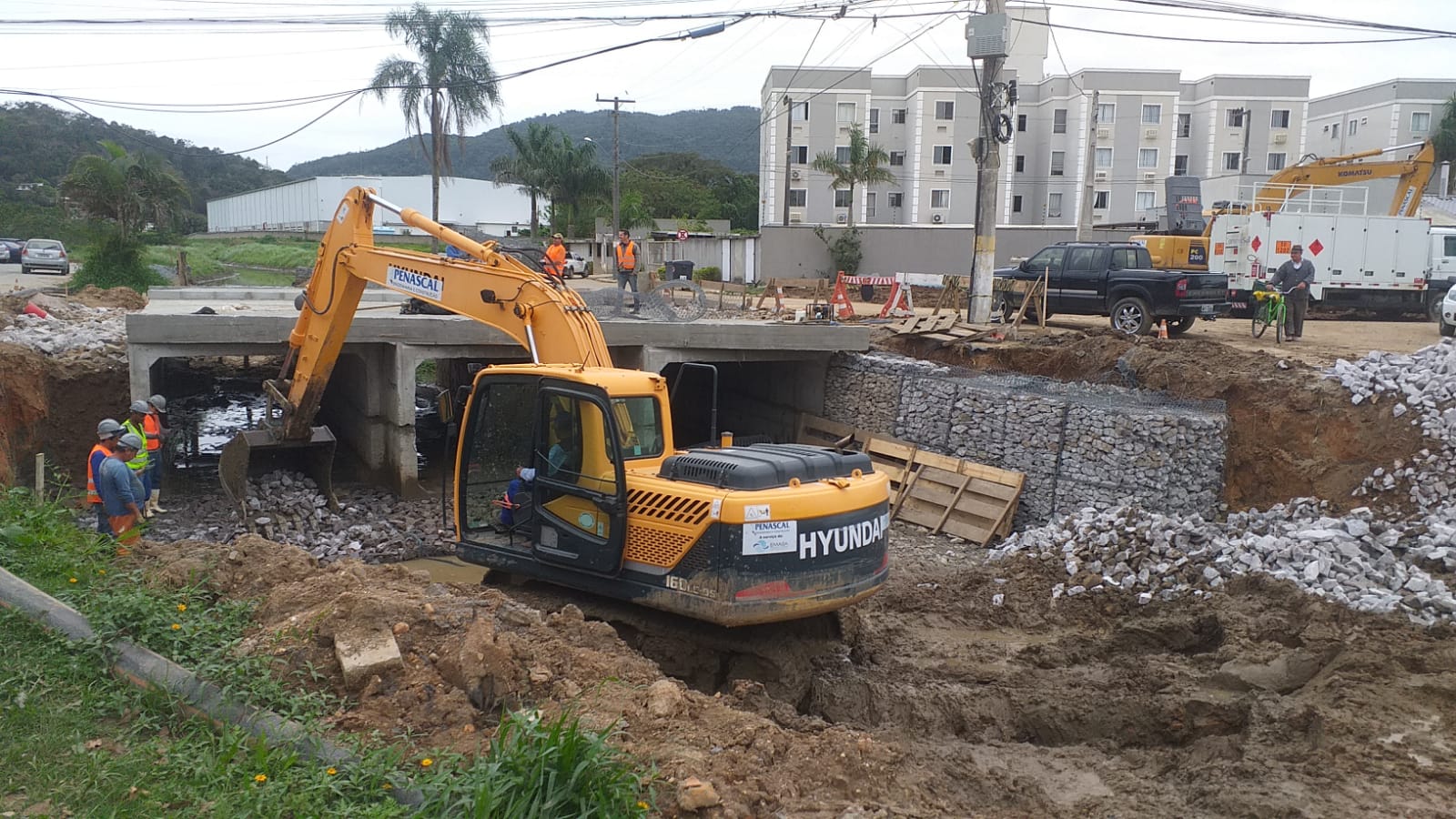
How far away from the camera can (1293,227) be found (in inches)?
833

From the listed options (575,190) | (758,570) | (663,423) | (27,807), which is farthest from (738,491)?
(575,190)

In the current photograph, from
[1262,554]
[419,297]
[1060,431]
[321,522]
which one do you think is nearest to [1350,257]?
[1060,431]

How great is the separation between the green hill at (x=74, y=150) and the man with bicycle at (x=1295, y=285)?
53.6m

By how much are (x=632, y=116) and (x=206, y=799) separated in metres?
176

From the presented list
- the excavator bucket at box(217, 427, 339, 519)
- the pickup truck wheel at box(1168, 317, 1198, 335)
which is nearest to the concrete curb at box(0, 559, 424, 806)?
the excavator bucket at box(217, 427, 339, 519)

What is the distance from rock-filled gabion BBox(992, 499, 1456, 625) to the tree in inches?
1951

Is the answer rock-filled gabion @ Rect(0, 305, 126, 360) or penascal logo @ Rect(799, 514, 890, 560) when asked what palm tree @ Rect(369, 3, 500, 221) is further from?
penascal logo @ Rect(799, 514, 890, 560)

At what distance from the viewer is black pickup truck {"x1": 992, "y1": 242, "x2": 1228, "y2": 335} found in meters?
17.6

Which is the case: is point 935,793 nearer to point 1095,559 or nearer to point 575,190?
point 1095,559

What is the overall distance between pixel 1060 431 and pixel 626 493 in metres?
8.45

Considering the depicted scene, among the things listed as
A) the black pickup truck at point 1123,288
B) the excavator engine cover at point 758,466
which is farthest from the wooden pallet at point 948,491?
the excavator engine cover at point 758,466

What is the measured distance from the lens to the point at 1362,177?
22.5 metres

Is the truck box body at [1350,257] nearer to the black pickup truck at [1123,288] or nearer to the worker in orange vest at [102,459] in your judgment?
the black pickup truck at [1123,288]

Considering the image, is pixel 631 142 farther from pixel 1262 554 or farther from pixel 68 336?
pixel 1262 554
